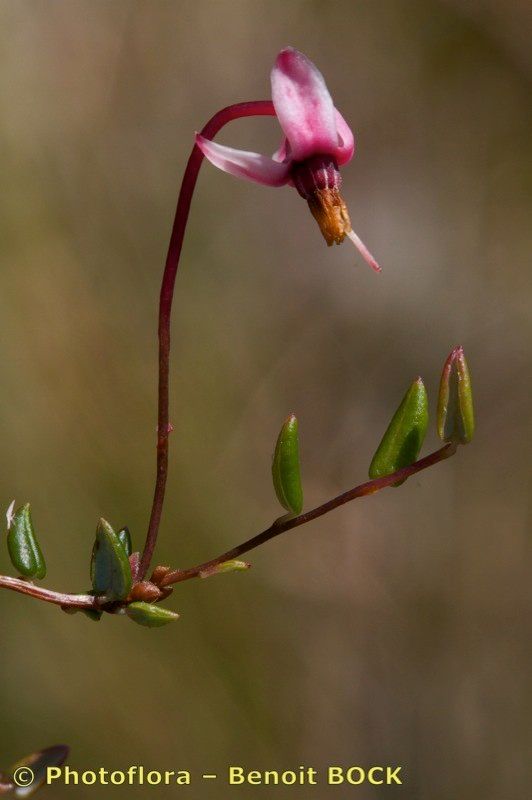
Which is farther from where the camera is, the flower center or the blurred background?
the blurred background

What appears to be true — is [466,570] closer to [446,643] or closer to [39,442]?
[446,643]

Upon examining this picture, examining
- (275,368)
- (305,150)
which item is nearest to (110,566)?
(305,150)

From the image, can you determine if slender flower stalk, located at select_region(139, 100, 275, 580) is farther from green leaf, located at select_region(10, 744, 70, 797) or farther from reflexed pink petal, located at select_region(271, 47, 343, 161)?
green leaf, located at select_region(10, 744, 70, 797)

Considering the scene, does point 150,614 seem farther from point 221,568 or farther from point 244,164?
point 244,164

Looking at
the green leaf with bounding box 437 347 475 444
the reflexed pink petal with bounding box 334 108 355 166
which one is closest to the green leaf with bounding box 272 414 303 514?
the green leaf with bounding box 437 347 475 444

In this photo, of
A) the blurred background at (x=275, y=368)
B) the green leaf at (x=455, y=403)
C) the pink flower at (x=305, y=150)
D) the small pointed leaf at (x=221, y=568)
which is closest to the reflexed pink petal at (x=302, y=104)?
the pink flower at (x=305, y=150)
